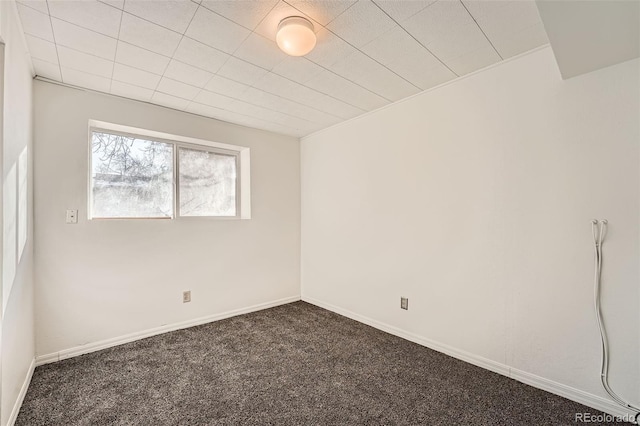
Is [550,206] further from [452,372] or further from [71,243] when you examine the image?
[71,243]

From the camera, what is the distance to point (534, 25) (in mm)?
1749

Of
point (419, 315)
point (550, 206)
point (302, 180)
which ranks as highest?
point (302, 180)

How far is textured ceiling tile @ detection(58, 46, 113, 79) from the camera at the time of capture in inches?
78.9

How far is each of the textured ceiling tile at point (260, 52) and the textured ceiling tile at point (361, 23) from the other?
0.43 meters

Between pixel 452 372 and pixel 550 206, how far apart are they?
4.50ft

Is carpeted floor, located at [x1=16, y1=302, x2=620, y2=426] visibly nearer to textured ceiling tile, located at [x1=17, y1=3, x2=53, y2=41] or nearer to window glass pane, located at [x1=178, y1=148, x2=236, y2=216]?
window glass pane, located at [x1=178, y1=148, x2=236, y2=216]

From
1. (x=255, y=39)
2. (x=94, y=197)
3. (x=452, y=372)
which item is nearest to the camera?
(x=255, y=39)

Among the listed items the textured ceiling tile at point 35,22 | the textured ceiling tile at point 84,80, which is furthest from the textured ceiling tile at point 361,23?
the textured ceiling tile at point 84,80

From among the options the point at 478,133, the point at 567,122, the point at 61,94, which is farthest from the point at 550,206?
the point at 61,94

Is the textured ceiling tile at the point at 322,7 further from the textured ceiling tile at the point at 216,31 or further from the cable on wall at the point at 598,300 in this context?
the cable on wall at the point at 598,300

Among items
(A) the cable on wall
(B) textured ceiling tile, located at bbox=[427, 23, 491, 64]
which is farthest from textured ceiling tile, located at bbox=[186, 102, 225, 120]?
(A) the cable on wall

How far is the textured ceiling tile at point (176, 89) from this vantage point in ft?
7.99

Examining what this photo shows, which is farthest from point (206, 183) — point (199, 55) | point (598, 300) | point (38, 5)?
point (598, 300)

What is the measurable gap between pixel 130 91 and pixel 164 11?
4.21ft
